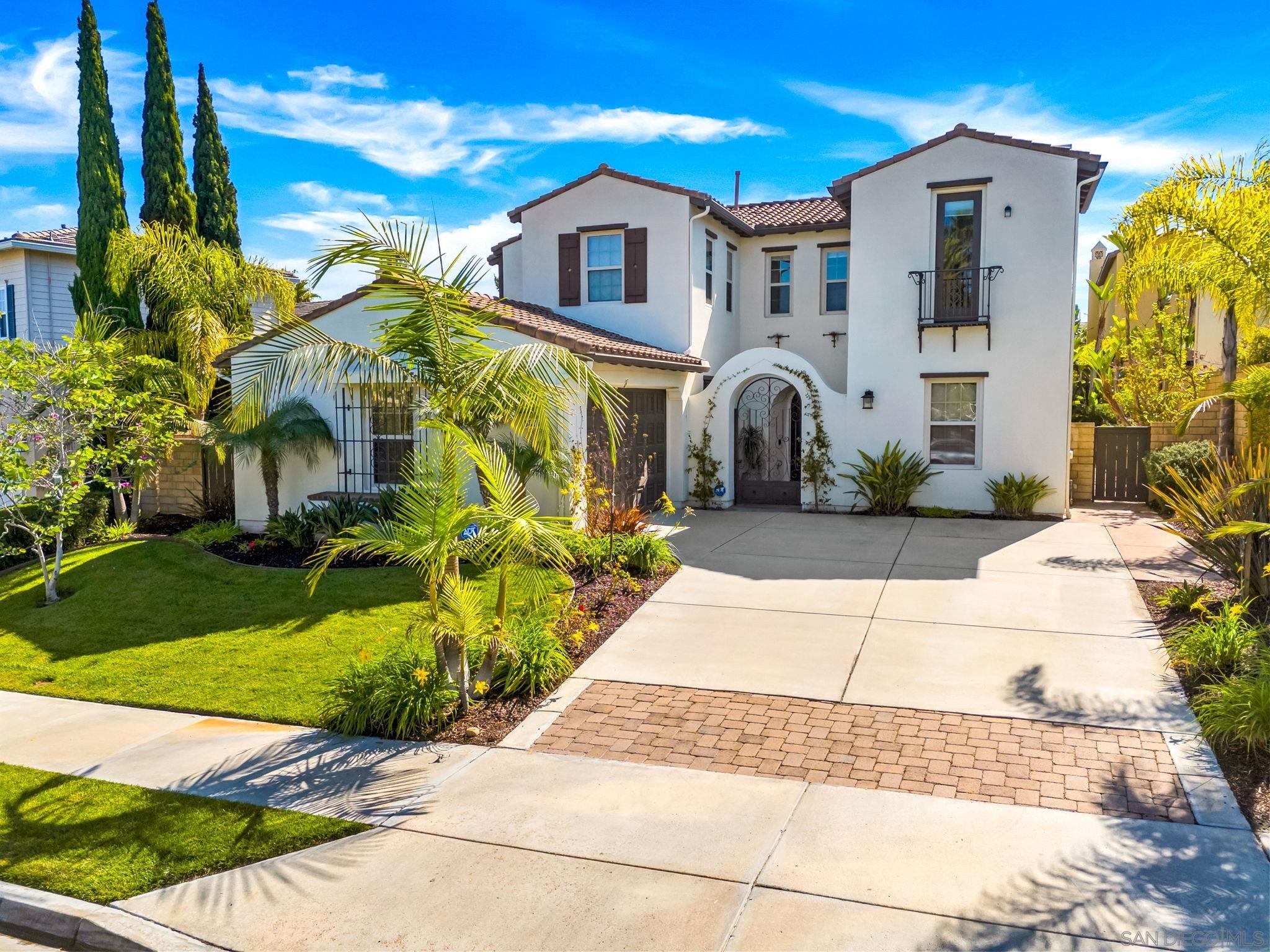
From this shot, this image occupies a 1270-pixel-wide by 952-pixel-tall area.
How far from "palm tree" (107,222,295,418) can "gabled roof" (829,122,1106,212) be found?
392 inches

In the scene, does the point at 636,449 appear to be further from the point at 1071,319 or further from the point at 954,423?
the point at 1071,319

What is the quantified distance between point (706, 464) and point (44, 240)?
16176 mm

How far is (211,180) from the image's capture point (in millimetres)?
18641

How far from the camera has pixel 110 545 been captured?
44.0ft

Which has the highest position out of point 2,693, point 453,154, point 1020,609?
point 453,154

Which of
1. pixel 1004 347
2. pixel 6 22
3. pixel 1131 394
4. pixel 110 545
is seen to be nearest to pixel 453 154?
pixel 6 22

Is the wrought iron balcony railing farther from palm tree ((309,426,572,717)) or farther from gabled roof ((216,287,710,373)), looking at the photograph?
palm tree ((309,426,572,717))

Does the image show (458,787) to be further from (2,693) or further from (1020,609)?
(1020,609)

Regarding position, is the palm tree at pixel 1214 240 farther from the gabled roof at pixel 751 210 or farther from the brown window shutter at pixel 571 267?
the brown window shutter at pixel 571 267

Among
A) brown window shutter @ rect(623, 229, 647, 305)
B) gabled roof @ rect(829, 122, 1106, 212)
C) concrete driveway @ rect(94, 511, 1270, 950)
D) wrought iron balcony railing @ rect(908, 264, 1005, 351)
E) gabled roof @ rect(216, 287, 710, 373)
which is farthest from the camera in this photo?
brown window shutter @ rect(623, 229, 647, 305)

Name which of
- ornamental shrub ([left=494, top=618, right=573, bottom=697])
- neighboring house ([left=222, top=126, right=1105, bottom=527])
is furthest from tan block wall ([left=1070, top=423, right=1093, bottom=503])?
ornamental shrub ([left=494, top=618, right=573, bottom=697])

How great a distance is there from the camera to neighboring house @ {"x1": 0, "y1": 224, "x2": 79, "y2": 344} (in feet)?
66.4

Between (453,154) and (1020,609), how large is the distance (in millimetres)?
12866

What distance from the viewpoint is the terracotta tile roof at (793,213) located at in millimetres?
18078
